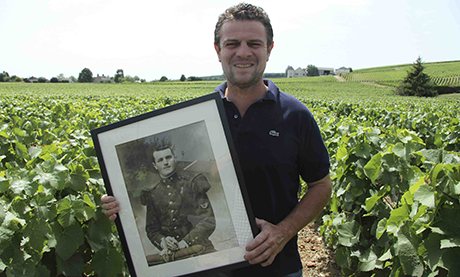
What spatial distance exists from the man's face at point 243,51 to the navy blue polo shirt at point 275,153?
0.51 ft

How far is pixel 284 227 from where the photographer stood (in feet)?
6.84

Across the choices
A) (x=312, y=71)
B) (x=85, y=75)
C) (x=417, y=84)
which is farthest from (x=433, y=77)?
(x=85, y=75)

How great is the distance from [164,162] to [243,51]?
656mm

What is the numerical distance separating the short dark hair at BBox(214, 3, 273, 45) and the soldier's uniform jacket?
0.79 metres

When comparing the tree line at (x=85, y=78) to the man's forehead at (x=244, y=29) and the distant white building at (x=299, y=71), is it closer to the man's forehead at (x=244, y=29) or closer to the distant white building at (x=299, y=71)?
the distant white building at (x=299, y=71)

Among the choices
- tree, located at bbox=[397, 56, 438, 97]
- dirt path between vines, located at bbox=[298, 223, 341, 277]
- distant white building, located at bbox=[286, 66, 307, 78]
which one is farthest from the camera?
distant white building, located at bbox=[286, 66, 307, 78]

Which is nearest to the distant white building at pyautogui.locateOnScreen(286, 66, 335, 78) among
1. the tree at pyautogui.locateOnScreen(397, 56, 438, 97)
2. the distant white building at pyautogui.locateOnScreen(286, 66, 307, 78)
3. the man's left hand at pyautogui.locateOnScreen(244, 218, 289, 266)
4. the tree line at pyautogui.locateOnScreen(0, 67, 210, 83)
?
the distant white building at pyautogui.locateOnScreen(286, 66, 307, 78)

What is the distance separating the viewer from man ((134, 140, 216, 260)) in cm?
196

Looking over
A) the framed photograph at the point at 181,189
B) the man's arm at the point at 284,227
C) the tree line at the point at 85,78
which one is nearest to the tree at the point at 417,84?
the tree line at the point at 85,78

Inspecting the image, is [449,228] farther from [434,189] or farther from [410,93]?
[410,93]

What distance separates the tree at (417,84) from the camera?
57812mm

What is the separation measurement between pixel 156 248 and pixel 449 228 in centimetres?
139

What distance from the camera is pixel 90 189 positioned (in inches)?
102

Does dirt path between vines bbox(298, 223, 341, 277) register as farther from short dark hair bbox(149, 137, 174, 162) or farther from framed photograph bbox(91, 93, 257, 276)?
short dark hair bbox(149, 137, 174, 162)
